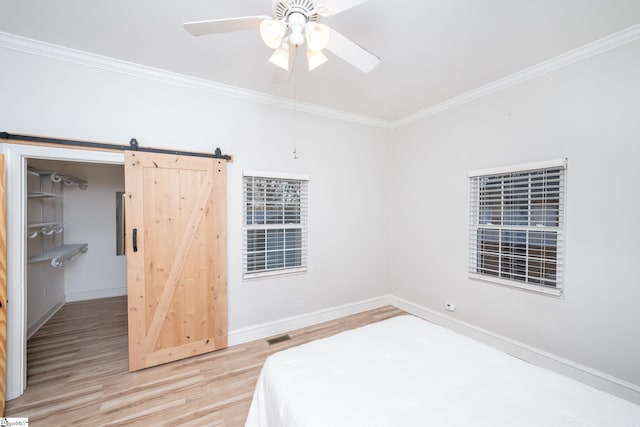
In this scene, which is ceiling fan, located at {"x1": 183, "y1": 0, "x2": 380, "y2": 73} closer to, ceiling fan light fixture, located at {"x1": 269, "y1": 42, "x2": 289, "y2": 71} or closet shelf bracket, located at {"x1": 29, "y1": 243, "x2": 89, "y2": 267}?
ceiling fan light fixture, located at {"x1": 269, "y1": 42, "x2": 289, "y2": 71}

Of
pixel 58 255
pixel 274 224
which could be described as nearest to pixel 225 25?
pixel 274 224

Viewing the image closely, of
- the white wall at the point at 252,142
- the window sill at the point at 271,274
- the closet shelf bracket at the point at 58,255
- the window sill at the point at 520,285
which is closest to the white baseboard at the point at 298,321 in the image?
the white wall at the point at 252,142

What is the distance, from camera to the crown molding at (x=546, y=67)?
6.72 ft

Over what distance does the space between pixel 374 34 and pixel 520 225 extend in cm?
235

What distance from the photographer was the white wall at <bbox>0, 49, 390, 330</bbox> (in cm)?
228

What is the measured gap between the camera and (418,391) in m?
1.30

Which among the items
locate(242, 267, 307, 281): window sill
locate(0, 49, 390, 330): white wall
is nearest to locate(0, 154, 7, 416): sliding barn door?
locate(0, 49, 390, 330): white wall

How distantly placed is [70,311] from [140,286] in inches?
104

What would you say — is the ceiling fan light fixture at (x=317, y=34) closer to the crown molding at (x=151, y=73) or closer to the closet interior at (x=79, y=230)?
the crown molding at (x=151, y=73)

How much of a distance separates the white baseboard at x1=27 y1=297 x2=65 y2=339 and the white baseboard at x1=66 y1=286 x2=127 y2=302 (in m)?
0.14

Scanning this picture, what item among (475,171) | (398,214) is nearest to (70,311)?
(398,214)

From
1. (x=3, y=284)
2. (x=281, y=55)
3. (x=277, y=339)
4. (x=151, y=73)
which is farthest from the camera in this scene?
(x=277, y=339)

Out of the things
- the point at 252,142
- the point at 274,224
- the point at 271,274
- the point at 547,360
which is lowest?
the point at 547,360

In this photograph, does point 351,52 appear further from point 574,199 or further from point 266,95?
point 574,199
